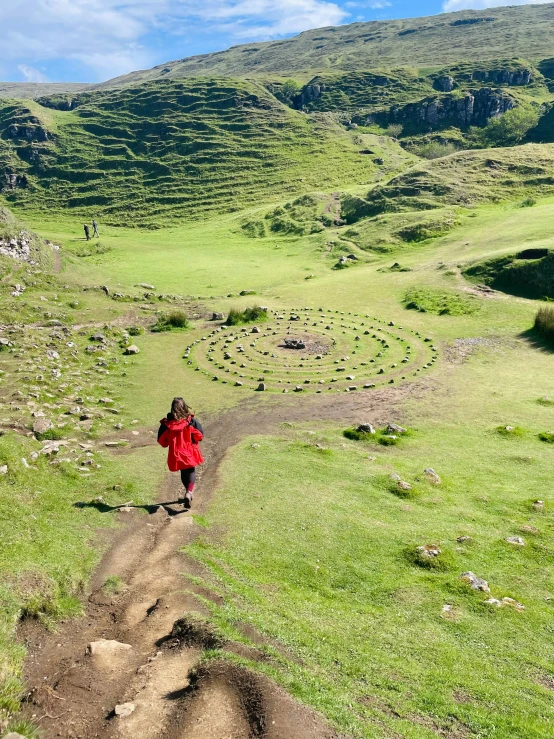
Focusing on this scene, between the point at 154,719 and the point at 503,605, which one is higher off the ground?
the point at 154,719

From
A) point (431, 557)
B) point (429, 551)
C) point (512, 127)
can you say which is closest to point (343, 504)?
point (429, 551)

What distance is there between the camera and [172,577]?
40.0ft

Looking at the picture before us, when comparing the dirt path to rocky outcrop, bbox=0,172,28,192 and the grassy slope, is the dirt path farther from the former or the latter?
rocky outcrop, bbox=0,172,28,192

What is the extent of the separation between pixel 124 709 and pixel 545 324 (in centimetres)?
3724

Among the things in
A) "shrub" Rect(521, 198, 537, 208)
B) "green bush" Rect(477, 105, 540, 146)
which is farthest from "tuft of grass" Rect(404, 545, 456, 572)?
"green bush" Rect(477, 105, 540, 146)

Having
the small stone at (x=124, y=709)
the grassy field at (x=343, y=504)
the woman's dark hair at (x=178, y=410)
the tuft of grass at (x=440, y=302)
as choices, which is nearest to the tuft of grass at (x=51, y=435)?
the grassy field at (x=343, y=504)

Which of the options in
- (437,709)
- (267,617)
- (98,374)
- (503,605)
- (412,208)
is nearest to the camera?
(437,709)

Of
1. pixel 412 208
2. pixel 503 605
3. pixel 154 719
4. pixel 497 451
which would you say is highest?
pixel 412 208

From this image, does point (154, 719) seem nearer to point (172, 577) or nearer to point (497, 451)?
point (172, 577)

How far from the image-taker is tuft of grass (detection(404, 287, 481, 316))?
4425 centimetres

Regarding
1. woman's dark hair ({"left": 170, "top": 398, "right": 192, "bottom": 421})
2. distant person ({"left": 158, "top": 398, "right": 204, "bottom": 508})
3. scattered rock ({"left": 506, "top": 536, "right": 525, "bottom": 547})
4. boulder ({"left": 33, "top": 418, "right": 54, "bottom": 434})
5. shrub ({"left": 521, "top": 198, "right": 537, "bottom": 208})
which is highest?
shrub ({"left": 521, "top": 198, "right": 537, "bottom": 208})

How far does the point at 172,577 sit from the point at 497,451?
1559 cm

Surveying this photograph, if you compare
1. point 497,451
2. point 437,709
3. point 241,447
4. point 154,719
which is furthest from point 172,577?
point 497,451

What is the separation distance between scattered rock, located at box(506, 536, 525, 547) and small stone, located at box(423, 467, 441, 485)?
13.3 ft
